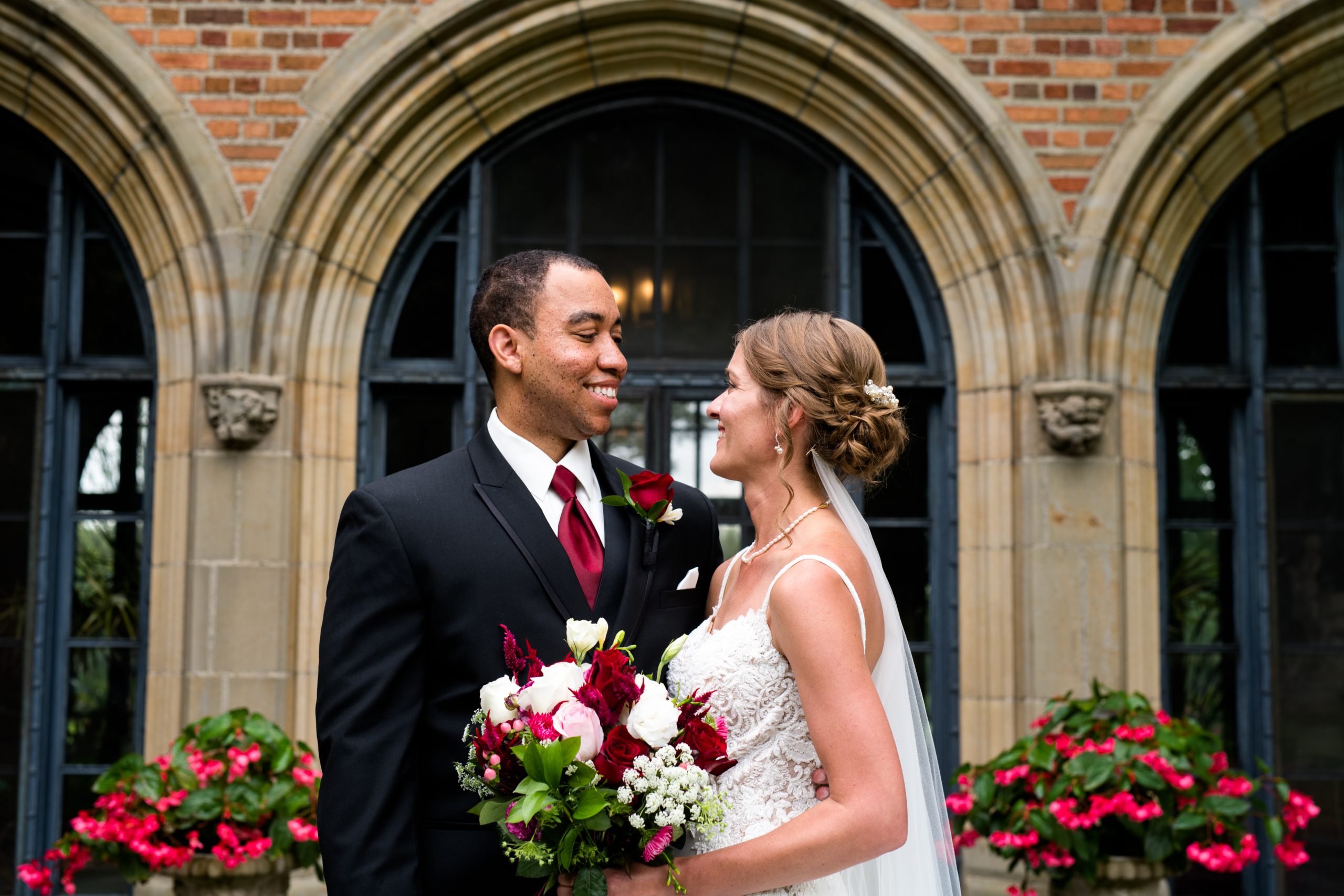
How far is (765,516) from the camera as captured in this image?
2379mm

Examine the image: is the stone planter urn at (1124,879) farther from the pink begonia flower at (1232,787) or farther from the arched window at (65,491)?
the arched window at (65,491)

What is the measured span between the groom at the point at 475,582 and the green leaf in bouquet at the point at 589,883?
247mm

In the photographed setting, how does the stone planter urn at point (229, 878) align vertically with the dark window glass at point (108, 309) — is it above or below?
below

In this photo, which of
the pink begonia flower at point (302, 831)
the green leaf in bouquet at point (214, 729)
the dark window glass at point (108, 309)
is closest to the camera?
the pink begonia flower at point (302, 831)

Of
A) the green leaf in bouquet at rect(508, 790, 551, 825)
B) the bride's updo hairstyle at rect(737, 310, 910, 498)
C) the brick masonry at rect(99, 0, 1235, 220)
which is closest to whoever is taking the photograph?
the green leaf in bouquet at rect(508, 790, 551, 825)

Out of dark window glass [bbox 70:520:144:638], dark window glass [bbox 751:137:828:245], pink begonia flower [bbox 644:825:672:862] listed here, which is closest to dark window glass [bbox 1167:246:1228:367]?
dark window glass [bbox 751:137:828:245]

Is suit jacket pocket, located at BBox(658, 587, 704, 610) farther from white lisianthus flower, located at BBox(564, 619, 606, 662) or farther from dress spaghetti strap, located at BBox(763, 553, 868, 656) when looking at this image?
white lisianthus flower, located at BBox(564, 619, 606, 662)

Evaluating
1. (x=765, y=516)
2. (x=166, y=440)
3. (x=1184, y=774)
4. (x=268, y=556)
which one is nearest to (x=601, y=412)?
(x=765, y=516)

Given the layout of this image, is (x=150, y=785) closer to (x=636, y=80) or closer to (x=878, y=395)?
(x=878, y=395)

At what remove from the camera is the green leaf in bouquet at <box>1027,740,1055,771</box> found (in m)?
3.83

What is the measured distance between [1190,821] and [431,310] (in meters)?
3.49

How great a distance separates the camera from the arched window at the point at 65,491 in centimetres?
487

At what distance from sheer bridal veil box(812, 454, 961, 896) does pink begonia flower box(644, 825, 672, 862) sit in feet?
2.20

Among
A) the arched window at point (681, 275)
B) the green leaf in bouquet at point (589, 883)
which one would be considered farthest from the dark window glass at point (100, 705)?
the green leaf in bouquet at point (589, 883)
